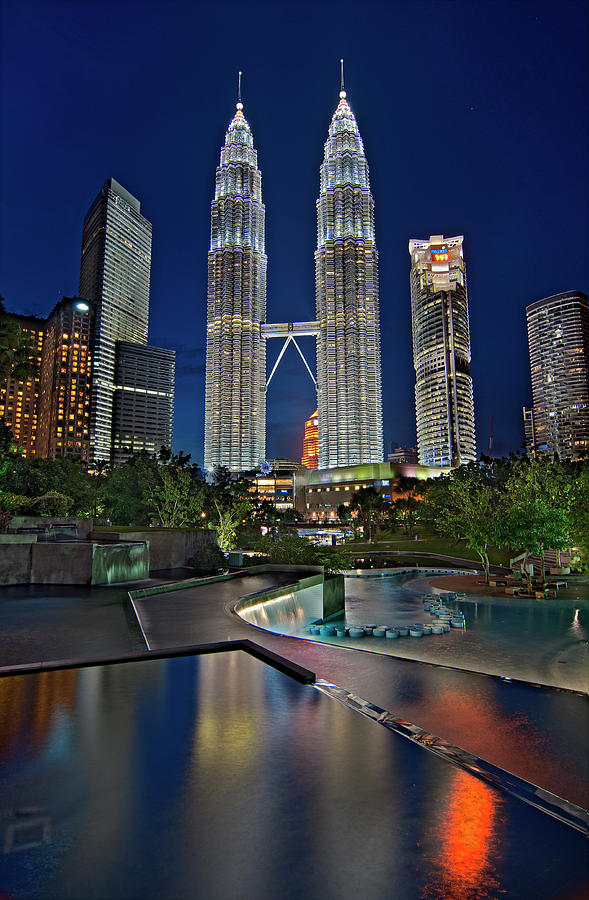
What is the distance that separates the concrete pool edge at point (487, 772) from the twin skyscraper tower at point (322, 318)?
532 ft

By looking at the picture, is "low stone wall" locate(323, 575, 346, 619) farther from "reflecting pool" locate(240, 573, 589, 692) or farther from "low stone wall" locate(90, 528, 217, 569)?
"low stone wall" locate(90, 528, 217, 569)

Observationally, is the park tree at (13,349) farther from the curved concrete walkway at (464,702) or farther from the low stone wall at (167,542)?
the curved concrete walkway at (464,702)

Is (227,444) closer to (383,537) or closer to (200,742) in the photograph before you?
(383,537)

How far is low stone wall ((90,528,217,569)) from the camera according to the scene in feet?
80.8

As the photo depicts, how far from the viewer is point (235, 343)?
17850 cm

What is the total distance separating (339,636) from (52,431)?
617 ft

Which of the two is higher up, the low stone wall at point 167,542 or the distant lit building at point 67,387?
the distant lit building at point 67,387

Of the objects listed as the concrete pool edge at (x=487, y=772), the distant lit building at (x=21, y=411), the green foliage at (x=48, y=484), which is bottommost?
the concrete pool edge at (x=487, y=772)

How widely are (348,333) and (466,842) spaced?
17148 cm

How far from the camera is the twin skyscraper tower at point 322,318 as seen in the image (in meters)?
169

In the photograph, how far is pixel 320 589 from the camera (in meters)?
22.2

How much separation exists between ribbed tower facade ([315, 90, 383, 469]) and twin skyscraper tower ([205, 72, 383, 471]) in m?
0.35

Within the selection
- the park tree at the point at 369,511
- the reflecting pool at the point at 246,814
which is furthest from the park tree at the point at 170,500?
the park tree at the point at 369,511

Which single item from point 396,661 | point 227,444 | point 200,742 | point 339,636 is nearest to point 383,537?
point 339,636
